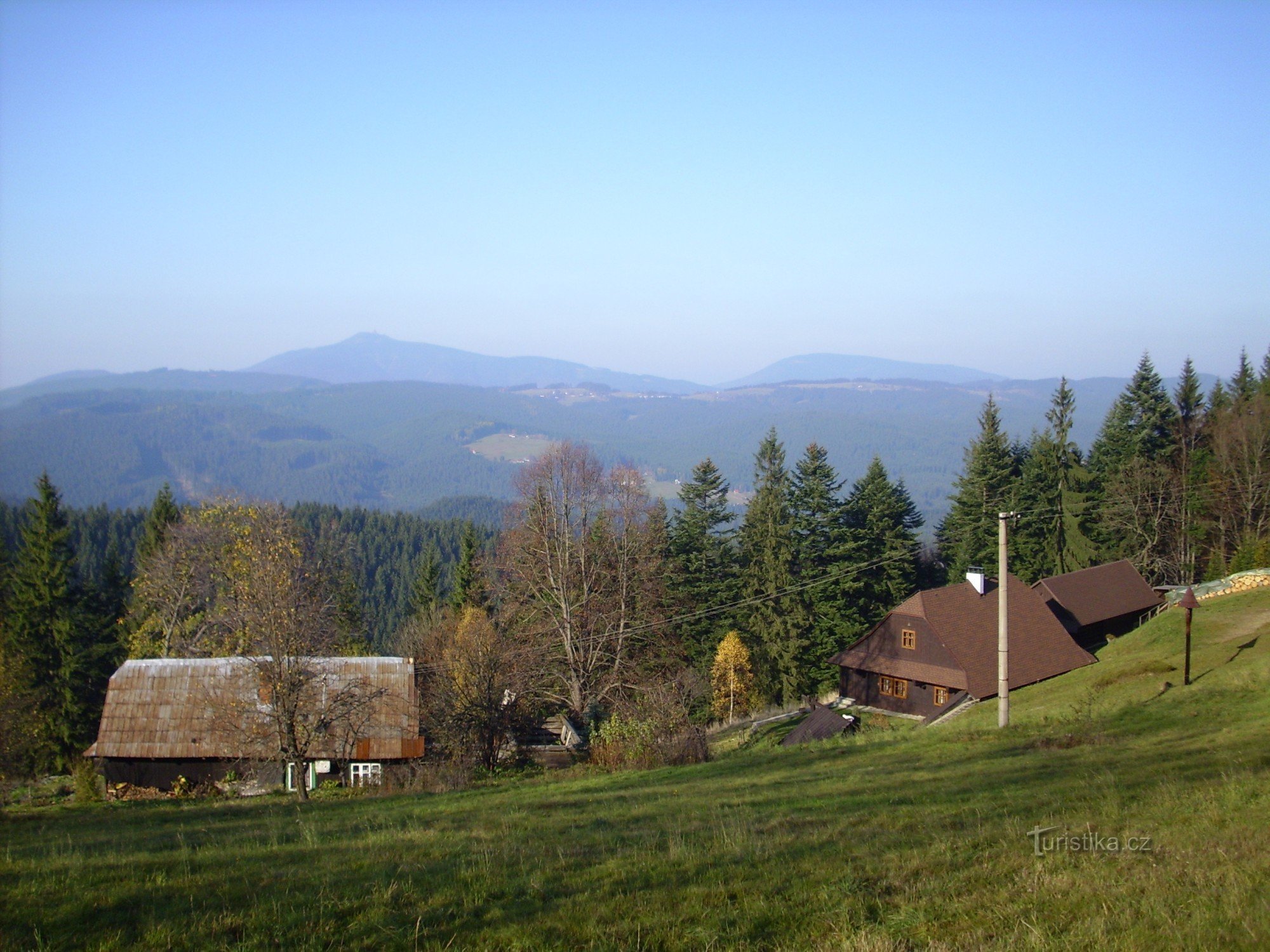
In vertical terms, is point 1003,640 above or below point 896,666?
above

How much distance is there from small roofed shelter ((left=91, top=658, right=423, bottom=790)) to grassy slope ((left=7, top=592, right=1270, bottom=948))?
12.3 m

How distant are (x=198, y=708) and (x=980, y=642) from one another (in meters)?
30.4

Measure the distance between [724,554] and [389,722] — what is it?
2426cm

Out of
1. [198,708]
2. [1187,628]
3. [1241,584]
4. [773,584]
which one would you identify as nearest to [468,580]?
[773,584]

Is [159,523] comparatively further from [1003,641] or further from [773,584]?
[1003,641]

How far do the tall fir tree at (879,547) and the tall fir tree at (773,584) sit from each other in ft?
13.0

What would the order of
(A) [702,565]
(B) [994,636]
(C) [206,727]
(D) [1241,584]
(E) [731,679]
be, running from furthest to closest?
1. (A) [702,565]
2. (E) [731,679]
3. (B) [994,636]
4. (D) [1241,584]
5. (C) [206,727]

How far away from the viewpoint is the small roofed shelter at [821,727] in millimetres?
27859

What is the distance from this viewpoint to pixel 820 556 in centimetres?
4703

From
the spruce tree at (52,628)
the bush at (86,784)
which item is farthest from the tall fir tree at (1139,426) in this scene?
the spruce tree at (52,628)

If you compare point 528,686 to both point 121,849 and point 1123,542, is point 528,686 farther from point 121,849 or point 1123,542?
point 1123,542

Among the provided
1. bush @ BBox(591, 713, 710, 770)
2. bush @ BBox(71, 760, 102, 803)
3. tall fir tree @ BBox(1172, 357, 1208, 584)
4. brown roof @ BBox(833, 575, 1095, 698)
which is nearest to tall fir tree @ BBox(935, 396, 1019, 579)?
tall fir tree @ BBox(1172, 357, 1208, 584)

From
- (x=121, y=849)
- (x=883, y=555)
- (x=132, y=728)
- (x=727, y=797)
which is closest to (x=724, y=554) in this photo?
(x=883, y=555)

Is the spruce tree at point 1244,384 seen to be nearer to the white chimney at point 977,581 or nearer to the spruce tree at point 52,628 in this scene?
the white chimney at point 977,581
